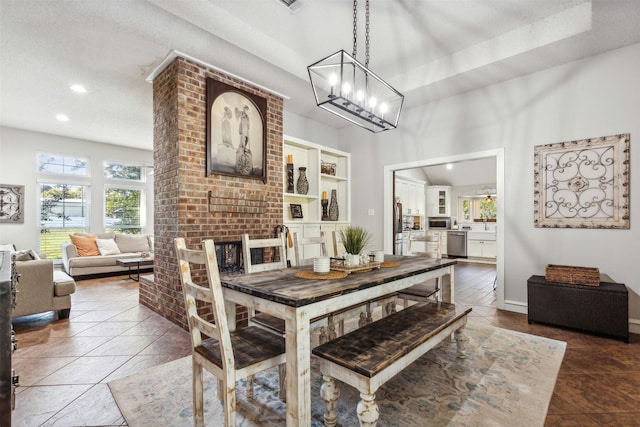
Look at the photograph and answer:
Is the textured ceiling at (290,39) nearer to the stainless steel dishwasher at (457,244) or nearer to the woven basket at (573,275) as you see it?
the woven basket at (573,275)

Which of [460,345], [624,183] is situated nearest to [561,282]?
[624,183]

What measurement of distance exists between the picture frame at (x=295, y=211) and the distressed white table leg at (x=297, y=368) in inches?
128

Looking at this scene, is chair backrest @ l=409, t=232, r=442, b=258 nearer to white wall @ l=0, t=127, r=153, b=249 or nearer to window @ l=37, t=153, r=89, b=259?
white wall @ l=0, t=127, r=153, b=249

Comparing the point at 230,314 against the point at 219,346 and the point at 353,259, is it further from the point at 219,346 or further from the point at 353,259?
the point at 353,259

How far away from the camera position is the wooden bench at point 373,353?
4.41 feet

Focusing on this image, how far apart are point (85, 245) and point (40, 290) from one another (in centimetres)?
313

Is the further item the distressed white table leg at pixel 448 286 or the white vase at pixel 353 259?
the distressed white table leg at pixel 448 286

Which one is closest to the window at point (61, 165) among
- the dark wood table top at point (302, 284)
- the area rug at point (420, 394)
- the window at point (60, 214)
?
the window at point (60, 214)

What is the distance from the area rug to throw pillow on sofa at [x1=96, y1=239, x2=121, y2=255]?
4874 millimetres

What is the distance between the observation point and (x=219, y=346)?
4.70ft

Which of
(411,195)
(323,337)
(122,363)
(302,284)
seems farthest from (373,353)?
(411,195)

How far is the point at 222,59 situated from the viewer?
124 inches

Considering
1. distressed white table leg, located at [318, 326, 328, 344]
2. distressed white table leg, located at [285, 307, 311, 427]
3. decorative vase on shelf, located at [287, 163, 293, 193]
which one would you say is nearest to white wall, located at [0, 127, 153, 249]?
decorative vase on shelf, located at [287, 163, 293, 193]

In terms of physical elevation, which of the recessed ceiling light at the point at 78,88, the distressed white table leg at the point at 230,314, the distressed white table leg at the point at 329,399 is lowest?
the distressed white table leg at the point at 329,399
